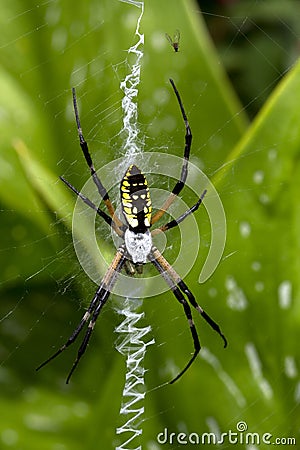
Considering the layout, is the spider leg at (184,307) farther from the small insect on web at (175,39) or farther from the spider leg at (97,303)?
the small insect on web at (175,39)

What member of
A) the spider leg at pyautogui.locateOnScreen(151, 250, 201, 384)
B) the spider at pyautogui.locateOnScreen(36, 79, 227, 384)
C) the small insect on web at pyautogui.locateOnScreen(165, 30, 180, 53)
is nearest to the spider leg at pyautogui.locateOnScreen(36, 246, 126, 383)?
the spider at pyautogui.locateOnScreen(36, 79, 227, 384)

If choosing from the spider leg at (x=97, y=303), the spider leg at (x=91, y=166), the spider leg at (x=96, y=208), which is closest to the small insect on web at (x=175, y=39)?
the spider leg at (x=91, y=166)

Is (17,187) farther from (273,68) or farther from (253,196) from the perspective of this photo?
(273,68)

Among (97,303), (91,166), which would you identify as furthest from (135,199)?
(97,303)

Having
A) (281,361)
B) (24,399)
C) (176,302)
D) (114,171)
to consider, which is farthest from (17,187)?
(281,361)

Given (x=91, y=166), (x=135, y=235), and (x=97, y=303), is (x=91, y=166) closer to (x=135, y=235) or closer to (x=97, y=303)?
(x=135, y=235)

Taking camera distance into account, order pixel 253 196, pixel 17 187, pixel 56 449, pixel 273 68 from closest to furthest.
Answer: pixel 253 196
pixel 17 187
pixel 56 449
pixel 273 68

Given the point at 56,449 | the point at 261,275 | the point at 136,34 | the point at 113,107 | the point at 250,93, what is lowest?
the point at 56,449
